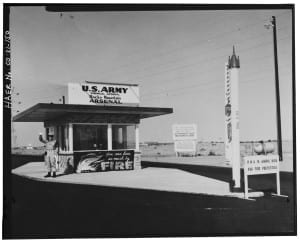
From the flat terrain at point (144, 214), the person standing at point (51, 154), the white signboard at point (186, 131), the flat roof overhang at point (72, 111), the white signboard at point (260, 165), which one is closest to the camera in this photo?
the flat terrain at point (144, 214)

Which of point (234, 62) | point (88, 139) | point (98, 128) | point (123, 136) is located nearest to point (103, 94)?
point (98, 128)

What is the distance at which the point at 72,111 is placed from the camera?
461 inches

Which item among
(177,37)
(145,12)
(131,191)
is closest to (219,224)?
(131,191)

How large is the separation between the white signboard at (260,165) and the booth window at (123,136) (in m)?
5.30

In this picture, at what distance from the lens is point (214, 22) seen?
8867 mm

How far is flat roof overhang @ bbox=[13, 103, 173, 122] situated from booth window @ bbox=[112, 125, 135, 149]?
735 mm

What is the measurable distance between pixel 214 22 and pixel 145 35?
1797 millimetres

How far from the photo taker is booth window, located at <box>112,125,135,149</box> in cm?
1288

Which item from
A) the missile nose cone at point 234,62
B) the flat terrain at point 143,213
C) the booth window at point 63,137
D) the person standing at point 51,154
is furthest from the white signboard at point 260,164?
the booth window at point 63,137

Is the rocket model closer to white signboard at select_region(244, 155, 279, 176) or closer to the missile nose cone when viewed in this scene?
the missile nose cone

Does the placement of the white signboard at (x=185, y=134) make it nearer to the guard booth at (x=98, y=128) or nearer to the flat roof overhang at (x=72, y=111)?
the flat roof overhang at (x=72, y=111)

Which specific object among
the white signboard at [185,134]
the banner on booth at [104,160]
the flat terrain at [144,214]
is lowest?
the flat terrain at [144,214]

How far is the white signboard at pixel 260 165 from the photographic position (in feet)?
27.5

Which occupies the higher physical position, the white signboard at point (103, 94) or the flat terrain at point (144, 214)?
the white signboard at point (103, 94)
